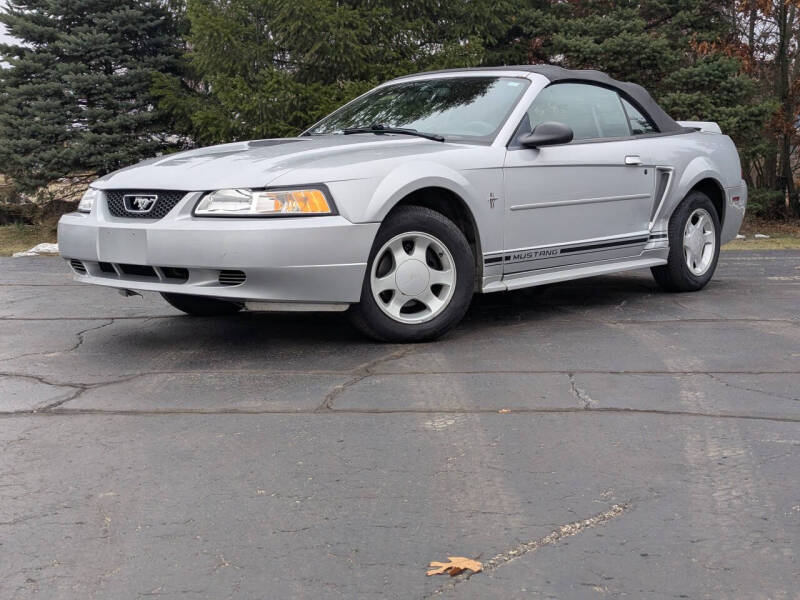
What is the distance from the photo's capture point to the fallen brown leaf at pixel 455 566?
2895 mm

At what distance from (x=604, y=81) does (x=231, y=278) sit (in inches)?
134

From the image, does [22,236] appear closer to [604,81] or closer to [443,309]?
[604,81]

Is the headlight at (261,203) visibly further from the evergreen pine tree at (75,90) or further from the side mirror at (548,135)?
the evergreen pine tree at (75,90)

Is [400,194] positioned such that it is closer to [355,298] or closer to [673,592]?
[355,298]

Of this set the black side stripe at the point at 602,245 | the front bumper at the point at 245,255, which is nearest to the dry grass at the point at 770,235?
the black side stripe at the point at 602,245

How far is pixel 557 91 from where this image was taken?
278 inches

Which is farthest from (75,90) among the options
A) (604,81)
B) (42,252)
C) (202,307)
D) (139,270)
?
(139,270)

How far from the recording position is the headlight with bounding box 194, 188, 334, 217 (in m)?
5.41

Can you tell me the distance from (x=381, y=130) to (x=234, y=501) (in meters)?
3.79

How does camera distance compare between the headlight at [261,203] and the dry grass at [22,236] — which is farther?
the dry grass at [22,236]

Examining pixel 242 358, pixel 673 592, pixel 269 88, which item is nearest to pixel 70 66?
pixel 269 88

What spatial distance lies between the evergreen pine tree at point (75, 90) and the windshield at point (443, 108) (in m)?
8.08

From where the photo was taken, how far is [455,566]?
292 centimetres

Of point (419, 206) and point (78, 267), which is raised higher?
point (419, 206)
